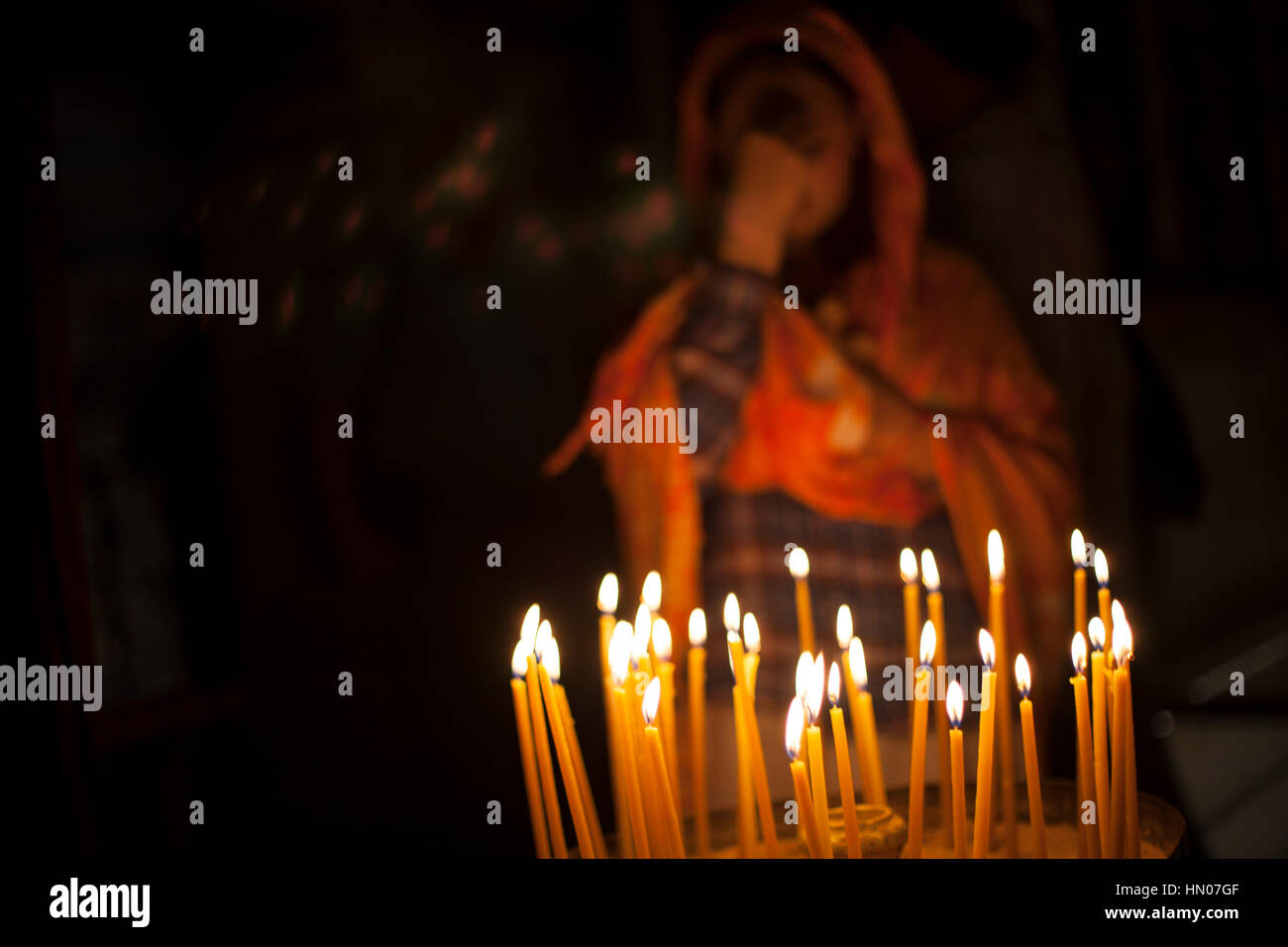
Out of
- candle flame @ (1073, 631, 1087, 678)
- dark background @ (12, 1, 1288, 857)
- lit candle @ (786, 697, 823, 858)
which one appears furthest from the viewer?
dark background @ (12, 1, 1288, 857)

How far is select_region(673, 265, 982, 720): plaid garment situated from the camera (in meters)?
1.70

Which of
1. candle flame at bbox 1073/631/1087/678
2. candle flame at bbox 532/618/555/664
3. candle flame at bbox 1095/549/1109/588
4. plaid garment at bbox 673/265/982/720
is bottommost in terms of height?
candle flame at bbox 1073/631/1087/678

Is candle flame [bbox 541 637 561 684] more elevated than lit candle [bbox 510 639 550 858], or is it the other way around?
candle flame [bbox 541 637 561 684]

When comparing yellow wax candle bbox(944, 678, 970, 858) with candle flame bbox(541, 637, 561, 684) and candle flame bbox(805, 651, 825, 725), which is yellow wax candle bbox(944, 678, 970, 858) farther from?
candle flame bbox(541, 637, 561, 684)

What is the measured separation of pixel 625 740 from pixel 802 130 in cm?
124

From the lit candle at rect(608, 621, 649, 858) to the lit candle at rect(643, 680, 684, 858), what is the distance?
0.06ft

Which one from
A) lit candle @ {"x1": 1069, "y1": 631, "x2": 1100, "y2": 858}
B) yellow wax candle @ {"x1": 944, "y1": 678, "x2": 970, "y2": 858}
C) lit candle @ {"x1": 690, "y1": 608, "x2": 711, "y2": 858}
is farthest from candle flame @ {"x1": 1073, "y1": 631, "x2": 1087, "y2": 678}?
lit candle @ {"x1": 690, "y1": 608, "x2": 711, "y2": 858}

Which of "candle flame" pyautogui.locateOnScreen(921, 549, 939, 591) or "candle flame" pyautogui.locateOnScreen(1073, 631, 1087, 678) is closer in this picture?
"candle flame" pyautogui.locateOnScreen(1073, 631, 1087, 678)

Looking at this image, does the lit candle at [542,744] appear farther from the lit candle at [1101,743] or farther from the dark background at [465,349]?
the dark background at [465,349]

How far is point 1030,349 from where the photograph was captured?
5.69 ft

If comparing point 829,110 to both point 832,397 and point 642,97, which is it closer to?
point 642,97

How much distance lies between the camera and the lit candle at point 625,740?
0.85 metres

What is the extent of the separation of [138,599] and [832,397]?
3.65ft
